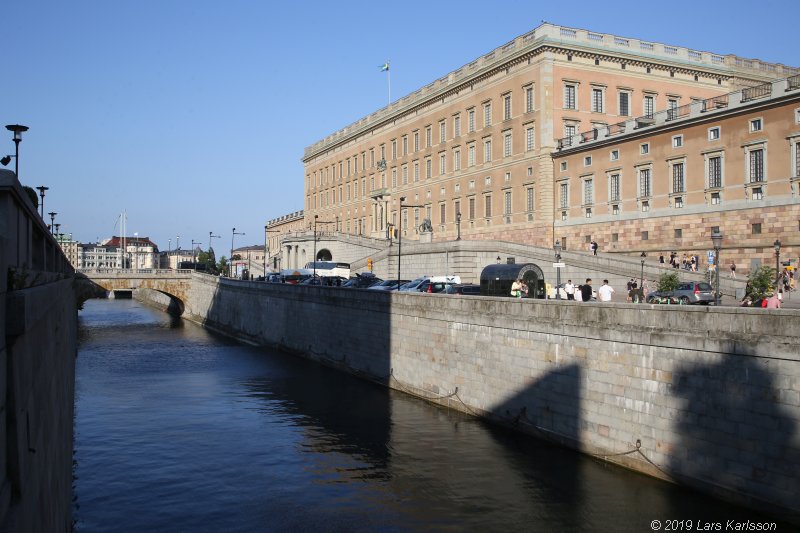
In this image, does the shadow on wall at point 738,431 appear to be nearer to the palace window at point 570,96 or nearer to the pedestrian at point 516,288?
the pedestrian at point 516,288

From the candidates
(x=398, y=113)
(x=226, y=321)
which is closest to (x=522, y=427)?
(x=226, y=321)

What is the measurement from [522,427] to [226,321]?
2050 inches

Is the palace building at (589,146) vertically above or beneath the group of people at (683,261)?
above

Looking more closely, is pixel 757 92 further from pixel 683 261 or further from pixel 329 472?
pixel 329 472

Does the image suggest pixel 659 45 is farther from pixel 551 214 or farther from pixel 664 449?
pixel 664 449

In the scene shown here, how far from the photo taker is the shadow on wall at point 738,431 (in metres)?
17.0

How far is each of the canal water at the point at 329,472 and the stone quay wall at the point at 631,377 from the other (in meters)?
0.76

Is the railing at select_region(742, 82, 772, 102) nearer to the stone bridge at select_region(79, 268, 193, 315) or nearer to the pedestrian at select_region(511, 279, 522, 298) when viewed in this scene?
the pedestrian at select_region(511, 279, 522, 298)

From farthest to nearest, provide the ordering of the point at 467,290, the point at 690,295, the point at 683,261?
the point at 683,261
the point at 467,290
the point at 690,295

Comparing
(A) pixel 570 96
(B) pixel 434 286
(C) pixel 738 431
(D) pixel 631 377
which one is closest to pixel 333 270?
(A) pixel 570 96

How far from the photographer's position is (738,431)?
721 inches

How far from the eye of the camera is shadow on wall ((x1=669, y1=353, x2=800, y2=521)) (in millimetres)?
17047

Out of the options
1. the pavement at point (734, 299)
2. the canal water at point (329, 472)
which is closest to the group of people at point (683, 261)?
the pavement at point (734, 299)

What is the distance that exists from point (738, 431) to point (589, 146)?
46807 mm
